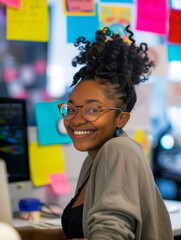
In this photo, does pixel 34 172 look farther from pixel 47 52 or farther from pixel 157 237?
pixel 157 237

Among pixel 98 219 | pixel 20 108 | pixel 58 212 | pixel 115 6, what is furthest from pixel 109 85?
pixel 115 6

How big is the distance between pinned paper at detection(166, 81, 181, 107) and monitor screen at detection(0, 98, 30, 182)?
2.88 feet

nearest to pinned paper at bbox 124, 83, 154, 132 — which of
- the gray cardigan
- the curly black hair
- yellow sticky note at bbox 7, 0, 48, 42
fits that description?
yellow sticky note at bbox 7, 0, 48, 42

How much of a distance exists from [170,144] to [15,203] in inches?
85.9

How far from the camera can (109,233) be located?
80 centimetres

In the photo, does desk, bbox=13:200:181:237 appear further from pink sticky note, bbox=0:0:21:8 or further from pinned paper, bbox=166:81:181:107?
pink sticky note, bbox=0:0:21:8

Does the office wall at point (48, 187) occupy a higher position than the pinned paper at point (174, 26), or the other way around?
the pinned paper at point (174, 26)

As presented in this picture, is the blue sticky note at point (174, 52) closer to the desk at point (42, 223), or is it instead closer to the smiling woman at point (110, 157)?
the smiling woman at point (110, 157)

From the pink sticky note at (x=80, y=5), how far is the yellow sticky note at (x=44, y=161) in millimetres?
639

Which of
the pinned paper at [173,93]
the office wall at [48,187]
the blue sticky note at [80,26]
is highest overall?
the blue sticky note at [80,26]

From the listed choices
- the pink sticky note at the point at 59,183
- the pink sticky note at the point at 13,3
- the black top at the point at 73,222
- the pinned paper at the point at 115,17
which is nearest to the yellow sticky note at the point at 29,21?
the pink sticky note at the point at 13,3

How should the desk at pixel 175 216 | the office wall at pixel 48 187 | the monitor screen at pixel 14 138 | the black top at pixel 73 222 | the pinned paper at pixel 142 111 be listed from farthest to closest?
the pinned paper at pixel 142 111 < the office wall at pixel 48 187 < the monitor screen at pixel 14 138 < the desk at pixel 175 216 < the black top at pixel 73 222

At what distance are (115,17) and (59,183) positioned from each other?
0.85m

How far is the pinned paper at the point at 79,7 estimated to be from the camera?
1.71 m
